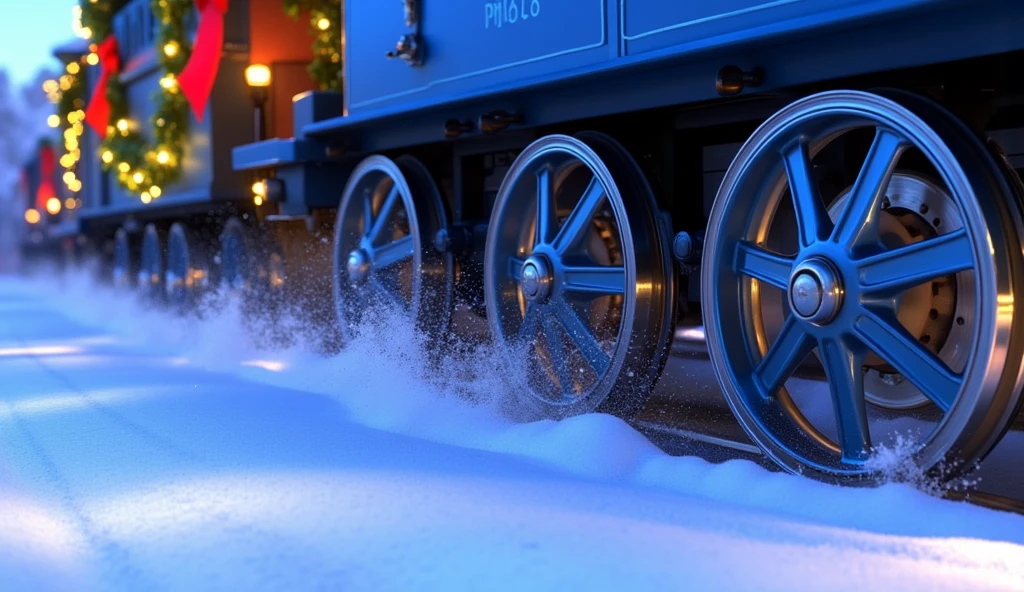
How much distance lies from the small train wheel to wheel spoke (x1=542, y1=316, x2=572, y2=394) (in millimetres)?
8268

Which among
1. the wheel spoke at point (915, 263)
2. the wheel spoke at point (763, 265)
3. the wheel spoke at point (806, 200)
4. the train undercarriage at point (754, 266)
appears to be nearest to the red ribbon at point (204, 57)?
the train undercarriage at point (754, 266)

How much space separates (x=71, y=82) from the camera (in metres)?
15.9

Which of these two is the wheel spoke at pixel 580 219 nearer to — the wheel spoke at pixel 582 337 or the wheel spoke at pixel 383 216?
the wheel spoke at pixel 582 337

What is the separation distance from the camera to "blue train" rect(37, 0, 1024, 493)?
2.74m

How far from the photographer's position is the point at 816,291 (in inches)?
118

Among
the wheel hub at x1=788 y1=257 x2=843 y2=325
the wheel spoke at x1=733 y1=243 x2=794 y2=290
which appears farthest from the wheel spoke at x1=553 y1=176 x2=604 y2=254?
the wheel hub at x1=788 y1=257 x2=843 y2=325

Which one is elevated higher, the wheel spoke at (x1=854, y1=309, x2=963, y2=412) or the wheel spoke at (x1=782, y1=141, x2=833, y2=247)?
the wheel spoke at (x1=782, y1=141, x2=833, y2=247)

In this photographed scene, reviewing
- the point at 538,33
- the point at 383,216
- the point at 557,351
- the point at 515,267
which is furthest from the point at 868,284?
the point at 383,216

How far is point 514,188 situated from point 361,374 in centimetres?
93

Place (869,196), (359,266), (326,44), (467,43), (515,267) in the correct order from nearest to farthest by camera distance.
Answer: (869,196) < (515,267) < (467,43) < (359,266) < (326,44)

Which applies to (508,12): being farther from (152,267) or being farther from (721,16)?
(152,267)

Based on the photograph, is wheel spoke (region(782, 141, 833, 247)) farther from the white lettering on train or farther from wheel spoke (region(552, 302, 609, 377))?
the white lettering on train

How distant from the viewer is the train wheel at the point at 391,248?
16.9 ft

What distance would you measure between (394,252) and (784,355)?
2557mm
